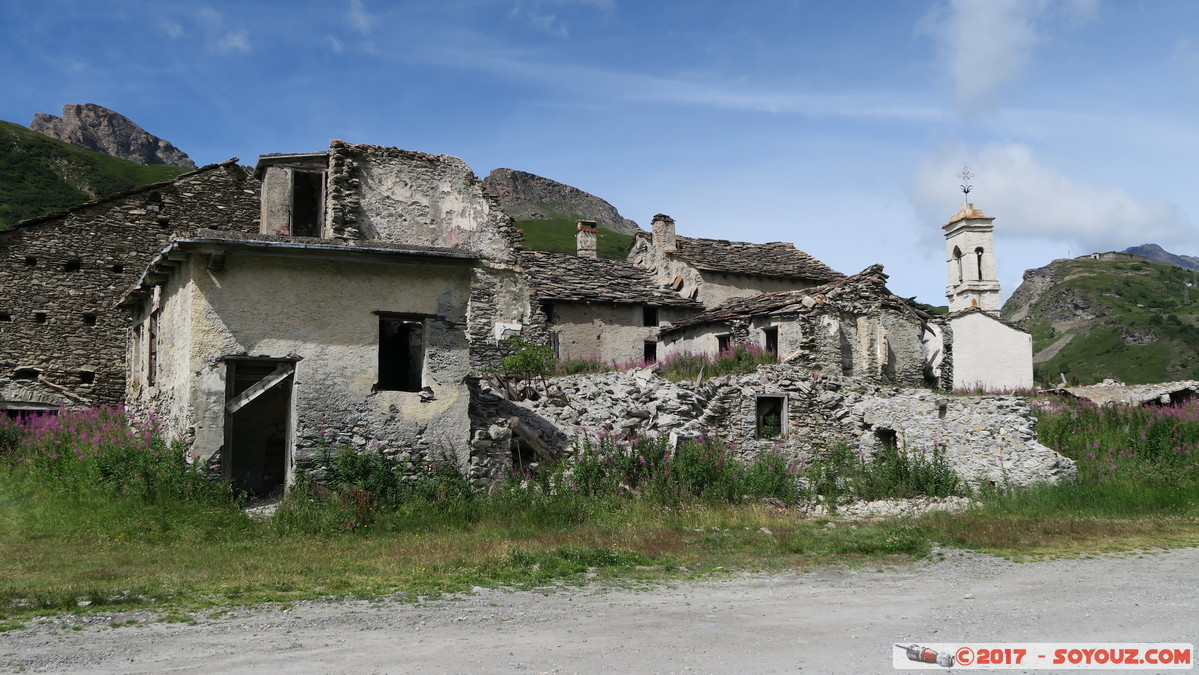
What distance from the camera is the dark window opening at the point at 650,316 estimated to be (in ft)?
97.7

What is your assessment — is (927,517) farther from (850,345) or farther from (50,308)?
(50,308)

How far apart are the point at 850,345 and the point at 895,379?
185 centimetres

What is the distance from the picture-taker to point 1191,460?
53.6 ft

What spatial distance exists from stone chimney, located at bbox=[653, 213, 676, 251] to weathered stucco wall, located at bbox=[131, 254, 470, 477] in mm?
19832

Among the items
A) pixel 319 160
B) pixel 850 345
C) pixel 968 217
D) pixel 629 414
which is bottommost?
pixel 629 414

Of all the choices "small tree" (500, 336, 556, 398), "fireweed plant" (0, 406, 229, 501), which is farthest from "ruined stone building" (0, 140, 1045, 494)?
"small tree" (500, 336, 556, 398)

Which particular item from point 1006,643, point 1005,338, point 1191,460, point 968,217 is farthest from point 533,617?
point 968,217

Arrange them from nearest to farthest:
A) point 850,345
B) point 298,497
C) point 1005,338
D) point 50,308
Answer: point 298,497 → point 50,308 → point 850,345 → point 1005,338

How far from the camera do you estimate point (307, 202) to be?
2411cm

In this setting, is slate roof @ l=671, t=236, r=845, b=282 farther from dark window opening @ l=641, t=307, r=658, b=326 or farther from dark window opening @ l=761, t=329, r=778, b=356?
dark window opening @ l=761, t=329, r=778, b=356

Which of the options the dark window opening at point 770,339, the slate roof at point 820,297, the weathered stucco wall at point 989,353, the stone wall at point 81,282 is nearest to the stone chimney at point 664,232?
the slate roof at point 820,297

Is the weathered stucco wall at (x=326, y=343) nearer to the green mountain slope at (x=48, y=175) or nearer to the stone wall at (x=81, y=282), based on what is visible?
the stone wall at (x=81, y=282)

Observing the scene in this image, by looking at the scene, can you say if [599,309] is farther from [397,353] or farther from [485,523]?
[485,523]

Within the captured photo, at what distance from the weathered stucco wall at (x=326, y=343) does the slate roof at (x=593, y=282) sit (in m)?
12.1
